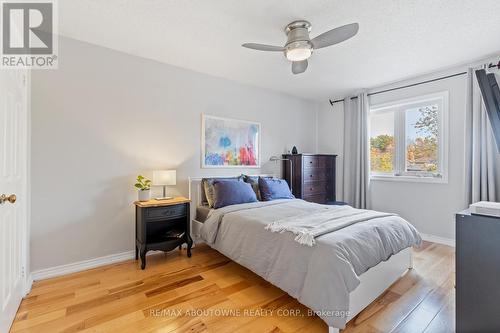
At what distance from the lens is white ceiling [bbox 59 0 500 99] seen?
1979 mm

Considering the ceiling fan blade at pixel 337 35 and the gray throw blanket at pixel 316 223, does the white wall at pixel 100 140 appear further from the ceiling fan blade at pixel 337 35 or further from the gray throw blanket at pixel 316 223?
the ceiling fan blade at pixel 337 35

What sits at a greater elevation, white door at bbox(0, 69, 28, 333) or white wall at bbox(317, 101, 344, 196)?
white wall at bbox(317, 101, 344, 196)

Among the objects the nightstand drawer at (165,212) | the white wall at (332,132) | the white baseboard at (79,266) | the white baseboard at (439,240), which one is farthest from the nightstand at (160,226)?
the white baseboard at (439,240)

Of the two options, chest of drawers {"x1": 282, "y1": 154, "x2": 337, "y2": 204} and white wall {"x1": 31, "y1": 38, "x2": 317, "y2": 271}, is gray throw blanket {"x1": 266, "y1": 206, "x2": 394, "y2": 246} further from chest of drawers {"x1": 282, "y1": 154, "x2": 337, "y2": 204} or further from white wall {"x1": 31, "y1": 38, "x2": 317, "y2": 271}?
white wall {"x1": 31, "y1": 38, "x2": 317, "y2": 271}

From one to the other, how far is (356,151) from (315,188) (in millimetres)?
1018

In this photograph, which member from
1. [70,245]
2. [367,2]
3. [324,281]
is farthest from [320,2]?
[70,245]

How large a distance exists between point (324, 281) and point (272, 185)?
6.57 feet

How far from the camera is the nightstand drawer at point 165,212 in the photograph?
260 centimetres

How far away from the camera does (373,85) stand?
3934 mm

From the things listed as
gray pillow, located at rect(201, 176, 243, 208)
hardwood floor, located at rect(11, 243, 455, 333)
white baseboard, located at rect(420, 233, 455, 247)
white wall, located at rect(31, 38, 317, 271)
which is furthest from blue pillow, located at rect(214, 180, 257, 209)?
white baseboard, located at rect(420, 233, 455, 247)

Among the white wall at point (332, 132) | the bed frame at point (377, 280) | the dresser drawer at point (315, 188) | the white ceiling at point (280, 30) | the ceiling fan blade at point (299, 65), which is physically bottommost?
the bed frame at point (377, 280)

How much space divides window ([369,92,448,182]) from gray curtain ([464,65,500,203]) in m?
0.35

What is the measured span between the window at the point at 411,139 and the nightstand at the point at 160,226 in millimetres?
3423

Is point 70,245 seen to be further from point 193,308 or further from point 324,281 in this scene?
point 324,281
